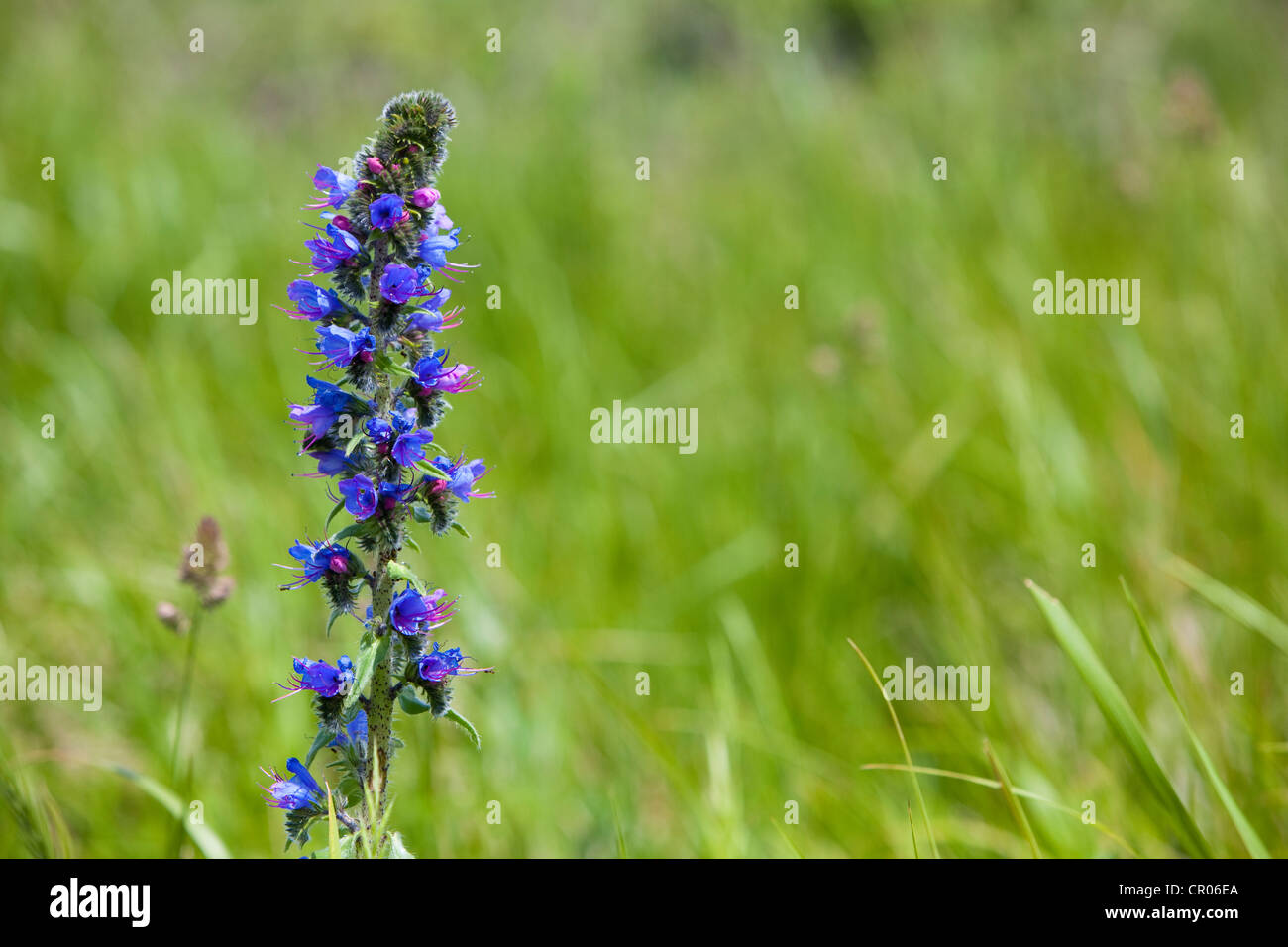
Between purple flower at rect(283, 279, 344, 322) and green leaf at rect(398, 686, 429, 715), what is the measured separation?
1.90ft

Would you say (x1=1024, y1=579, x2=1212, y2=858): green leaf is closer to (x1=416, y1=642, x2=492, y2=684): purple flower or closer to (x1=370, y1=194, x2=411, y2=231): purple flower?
(x1=416, y1=642, x2=492, y2=684): purple flower

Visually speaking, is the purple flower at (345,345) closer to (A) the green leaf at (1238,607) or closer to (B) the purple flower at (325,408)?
(B) the purple flower at (325,408)

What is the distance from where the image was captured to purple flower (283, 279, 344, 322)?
1518 mm

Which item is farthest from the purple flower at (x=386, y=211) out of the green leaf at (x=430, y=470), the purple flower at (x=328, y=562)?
the purple flower at (x=328, y=562)

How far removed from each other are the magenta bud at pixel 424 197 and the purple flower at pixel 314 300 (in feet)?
0.65

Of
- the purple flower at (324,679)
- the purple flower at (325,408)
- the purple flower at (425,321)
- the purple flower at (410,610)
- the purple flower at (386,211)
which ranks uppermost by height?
the purple flower at (386,211)

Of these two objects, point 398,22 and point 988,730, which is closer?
point 988,730

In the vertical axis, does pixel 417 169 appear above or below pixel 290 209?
below

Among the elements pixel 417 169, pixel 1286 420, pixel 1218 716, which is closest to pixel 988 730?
pixel 1218 716

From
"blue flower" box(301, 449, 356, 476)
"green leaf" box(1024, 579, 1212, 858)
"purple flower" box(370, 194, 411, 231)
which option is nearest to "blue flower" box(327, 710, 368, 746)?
"blue flower" box(301, 449, 356, 476)

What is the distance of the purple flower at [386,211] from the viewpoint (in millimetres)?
1450
